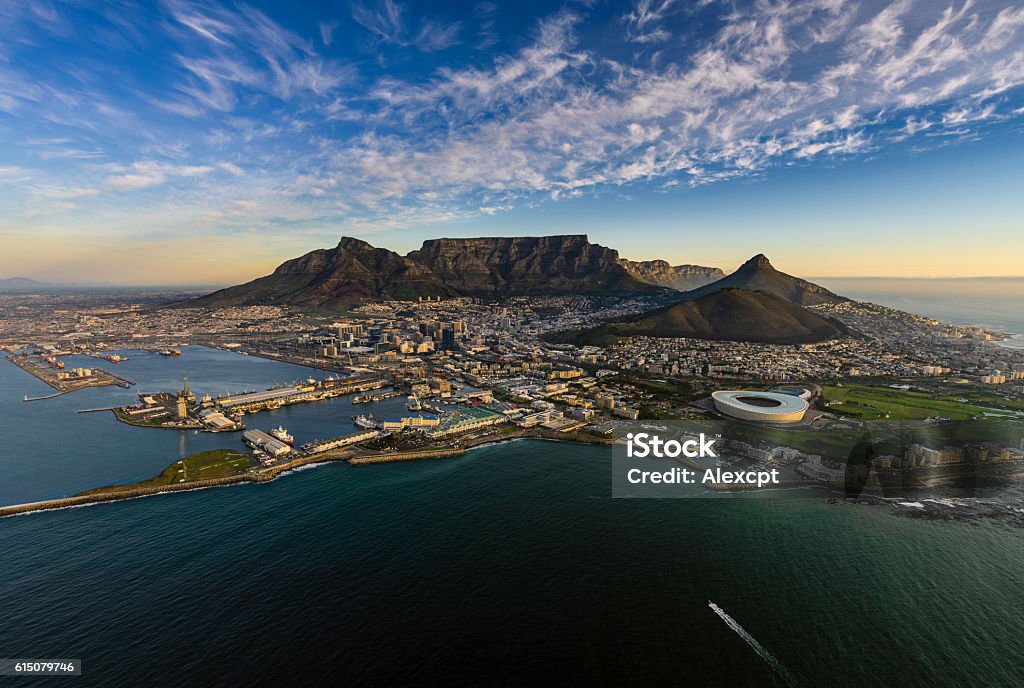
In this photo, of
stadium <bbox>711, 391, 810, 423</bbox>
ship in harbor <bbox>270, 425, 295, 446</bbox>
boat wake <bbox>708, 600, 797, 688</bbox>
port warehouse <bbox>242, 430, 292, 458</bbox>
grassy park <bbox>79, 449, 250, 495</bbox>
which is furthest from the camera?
stadium <bbox>711, 391, 810, 423</bbox>

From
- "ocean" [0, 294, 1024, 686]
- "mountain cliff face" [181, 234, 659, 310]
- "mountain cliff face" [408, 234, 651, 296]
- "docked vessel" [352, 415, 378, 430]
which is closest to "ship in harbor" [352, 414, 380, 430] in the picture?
"docked vessel" [352, 415, 378, 430]

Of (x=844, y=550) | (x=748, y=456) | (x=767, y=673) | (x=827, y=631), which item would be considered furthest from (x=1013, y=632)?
(x=748, y=456)

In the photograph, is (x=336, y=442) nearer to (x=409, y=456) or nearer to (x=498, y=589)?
(x=409, y=456)

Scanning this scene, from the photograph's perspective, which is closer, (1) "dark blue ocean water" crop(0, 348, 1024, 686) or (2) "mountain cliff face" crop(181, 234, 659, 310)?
(1) "dark blue ocean water" crop(0, 348, 1024, 686)

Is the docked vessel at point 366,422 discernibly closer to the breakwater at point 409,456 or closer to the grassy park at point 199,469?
the breakwater at point 409,456

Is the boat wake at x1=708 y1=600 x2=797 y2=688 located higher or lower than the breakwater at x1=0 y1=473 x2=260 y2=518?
lower

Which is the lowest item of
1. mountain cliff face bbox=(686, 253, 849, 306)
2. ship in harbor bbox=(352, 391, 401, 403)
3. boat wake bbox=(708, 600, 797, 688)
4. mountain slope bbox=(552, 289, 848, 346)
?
boat wake bbox=(708, 600, 797, 688)

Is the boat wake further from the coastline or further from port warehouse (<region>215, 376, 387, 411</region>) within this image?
port warehouse (<region>215, 376, 387, 411</region>)

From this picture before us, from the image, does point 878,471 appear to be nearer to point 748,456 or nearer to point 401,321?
point 748,456
